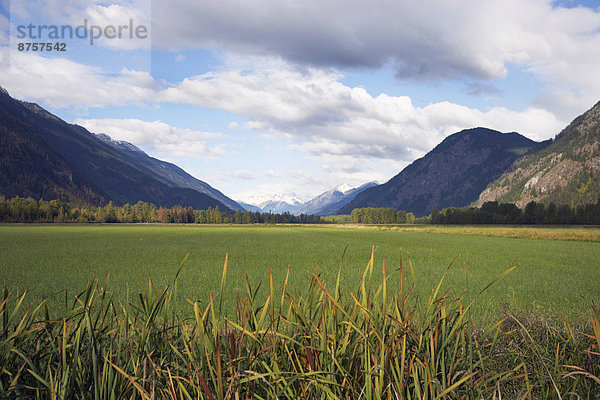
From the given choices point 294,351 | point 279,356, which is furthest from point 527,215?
point 294,351

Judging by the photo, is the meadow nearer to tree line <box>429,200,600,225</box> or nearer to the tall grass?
the tall grass

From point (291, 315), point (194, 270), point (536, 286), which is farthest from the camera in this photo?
point (194, 270)

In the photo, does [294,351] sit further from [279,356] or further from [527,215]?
[527,215]

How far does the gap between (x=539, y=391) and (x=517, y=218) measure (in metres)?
194

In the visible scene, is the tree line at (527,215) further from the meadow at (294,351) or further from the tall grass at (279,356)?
the tall grass at (279,356)

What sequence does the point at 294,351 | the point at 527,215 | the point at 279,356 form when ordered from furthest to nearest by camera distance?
the point at 527,215 → the point at 279,356 → the point at 294,351

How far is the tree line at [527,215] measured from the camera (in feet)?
475

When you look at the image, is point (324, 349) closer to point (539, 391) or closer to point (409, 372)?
point (409, 372)

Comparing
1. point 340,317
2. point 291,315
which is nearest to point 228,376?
point 291,315

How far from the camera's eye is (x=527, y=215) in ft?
524

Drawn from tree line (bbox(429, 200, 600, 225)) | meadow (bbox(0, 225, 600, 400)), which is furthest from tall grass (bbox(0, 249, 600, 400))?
tree line (bbox(429, 200, 600, 225))

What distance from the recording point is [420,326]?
3.11 meters

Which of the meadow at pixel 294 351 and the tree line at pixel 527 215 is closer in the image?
the meadow at pixel 294 351

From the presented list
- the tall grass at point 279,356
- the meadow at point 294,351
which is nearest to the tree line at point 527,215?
the meadow at point 294,351
